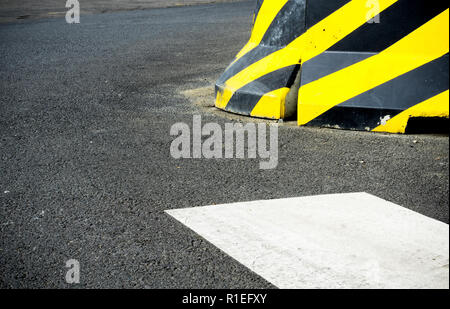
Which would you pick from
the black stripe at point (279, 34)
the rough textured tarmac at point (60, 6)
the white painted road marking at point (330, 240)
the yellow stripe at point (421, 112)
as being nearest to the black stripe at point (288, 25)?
the black stripe at point (279, 34)

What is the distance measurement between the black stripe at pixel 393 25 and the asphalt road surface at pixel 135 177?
0.68 m

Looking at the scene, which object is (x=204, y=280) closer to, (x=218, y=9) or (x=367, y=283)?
(x=367, y=283)

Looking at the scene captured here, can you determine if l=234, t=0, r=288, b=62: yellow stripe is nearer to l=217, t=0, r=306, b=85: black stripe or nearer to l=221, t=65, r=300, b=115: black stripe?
l=217, t=0, r=306, b=85: black stripe

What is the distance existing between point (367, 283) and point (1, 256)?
158 centimetres

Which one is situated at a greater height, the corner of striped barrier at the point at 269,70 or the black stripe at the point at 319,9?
the black stripe at the point at 319,9

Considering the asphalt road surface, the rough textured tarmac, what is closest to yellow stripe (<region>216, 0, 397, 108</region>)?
the asphalt road surface

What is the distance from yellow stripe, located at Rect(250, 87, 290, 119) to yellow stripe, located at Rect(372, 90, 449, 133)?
0.78 meters

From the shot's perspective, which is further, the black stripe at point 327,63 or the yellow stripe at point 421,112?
the black stripe at point 327,63

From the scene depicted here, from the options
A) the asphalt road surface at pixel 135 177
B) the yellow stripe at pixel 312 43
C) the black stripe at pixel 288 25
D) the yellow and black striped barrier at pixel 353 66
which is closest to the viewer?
the asphalt road surface at pixel 135 177

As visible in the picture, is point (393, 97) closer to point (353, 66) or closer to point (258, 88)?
point (353, 66)

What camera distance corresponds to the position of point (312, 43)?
4.51 m

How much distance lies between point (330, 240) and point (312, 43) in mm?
2273

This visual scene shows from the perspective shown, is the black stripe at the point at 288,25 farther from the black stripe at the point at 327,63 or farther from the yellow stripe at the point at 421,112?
the yellow stripe at the point at 421,112

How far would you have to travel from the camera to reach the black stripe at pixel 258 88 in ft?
15.0
